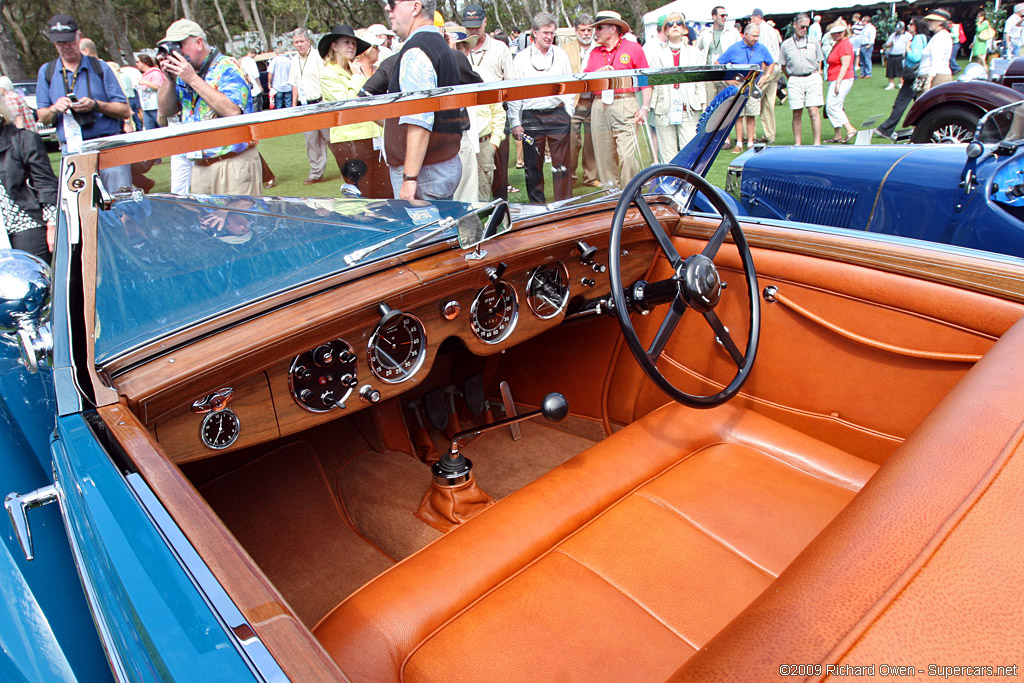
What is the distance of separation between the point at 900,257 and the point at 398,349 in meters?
1.45

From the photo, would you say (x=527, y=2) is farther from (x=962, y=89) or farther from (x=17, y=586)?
(x=17, y=586)

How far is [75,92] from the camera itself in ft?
16.4

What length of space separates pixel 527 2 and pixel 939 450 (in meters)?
30.7

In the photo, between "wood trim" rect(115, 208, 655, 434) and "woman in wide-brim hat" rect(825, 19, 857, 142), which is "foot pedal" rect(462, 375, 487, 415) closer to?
"wood trim" rect(115, 208, 655, 434)

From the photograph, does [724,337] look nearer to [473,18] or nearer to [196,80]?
[196,80]

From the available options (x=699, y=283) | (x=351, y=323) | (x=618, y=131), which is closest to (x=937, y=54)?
(x=618, y=131)

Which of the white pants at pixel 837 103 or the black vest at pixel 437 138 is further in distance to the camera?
the white pants at pixel 837 103

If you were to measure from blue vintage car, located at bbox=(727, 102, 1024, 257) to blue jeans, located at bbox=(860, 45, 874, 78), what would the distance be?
1475 centimetres

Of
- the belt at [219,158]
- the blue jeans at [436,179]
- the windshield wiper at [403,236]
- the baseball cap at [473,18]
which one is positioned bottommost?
the windshield wiper at [403,236]

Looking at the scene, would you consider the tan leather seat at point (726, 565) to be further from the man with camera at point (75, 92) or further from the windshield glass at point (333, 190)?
the man with camera at point (75, 92)

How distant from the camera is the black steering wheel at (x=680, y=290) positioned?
5.95ft

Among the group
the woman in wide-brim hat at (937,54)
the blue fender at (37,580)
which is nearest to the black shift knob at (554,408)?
the blue fender at (37,580)

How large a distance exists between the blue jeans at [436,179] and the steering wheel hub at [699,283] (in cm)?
71

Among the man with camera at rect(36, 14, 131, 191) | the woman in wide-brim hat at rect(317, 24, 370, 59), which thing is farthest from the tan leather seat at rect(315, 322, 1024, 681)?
the man with camera at rect(36, 14, 131, 191)
